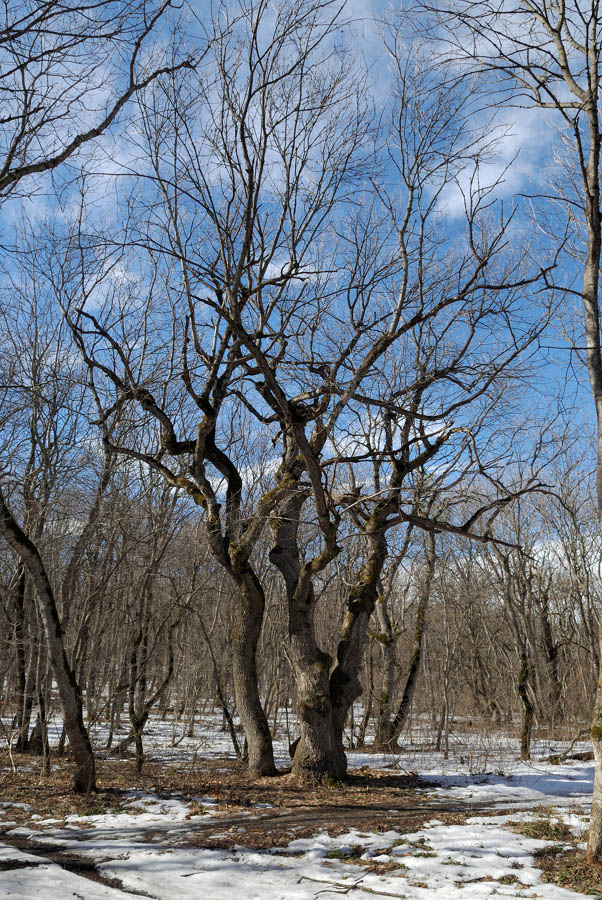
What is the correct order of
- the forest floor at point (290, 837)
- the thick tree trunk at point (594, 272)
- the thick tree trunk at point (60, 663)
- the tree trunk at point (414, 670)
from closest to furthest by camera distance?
the forest floor at point (290, 837) < the thick tree trunk at point (594, 272) < the thick tree trunk at point (60, 663) < the tree trunk at point (414, 670)

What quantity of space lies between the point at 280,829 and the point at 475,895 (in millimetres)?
2223

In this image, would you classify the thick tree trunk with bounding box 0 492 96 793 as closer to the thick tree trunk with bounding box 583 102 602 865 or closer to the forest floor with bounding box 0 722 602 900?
the forest floor with bounding box 0 722 602 900

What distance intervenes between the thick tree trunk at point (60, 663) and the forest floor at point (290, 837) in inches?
11.2

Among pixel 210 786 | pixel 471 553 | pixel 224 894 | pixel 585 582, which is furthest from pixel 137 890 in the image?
pixel 471 553

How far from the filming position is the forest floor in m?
4.41

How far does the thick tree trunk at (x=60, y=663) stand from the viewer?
7078 mm

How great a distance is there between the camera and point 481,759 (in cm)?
1155

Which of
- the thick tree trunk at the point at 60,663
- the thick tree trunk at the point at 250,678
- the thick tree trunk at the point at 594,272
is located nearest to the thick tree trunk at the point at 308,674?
the thick tree trunk at the point at 250,678

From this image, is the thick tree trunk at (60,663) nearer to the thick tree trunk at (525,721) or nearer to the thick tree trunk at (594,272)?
the thick tree trunk at (594,272)

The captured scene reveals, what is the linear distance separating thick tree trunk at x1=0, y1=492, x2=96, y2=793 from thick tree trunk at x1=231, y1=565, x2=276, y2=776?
80.9 inches

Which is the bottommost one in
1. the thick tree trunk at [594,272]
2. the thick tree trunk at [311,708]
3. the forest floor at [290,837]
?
the forest floor at [290,837]

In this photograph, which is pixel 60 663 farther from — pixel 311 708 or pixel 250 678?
pixel 311 708

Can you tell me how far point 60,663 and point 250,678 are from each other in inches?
99.2

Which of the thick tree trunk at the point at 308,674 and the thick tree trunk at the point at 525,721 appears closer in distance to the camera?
the thick tree trunk at the point at 308,674
